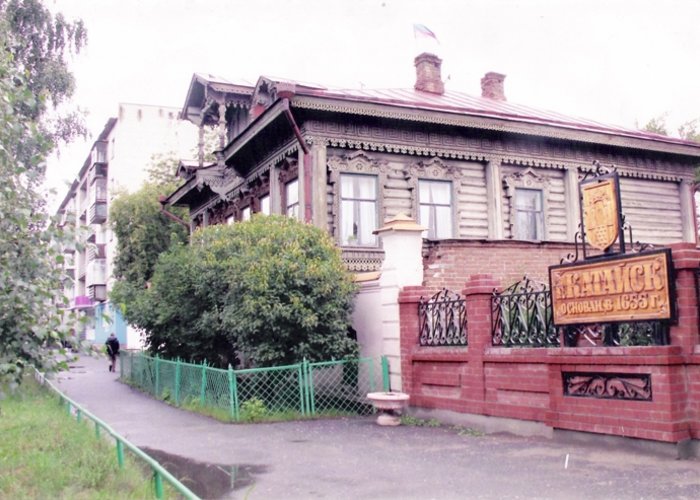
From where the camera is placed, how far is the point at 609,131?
64.3 feet

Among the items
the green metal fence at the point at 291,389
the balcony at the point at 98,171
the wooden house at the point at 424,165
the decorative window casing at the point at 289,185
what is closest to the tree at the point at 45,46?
the wooden house at the point at 424,165

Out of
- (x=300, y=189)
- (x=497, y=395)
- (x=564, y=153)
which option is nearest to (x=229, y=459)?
(x=497, y=395)

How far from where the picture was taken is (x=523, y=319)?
9.80m

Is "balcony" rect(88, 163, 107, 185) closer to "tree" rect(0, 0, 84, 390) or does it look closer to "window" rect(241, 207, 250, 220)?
"window" rect(241, 207, 250, 220)

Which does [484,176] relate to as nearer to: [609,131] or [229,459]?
[609,131]

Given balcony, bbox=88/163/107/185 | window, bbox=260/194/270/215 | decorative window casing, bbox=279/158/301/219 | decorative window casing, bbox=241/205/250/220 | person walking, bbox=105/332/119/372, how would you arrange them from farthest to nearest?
1. balcony, bbox=88/163/107/185
2. person walking, bbox=105/332/119/372
3. decorative window casing, bbox=241/205/250/220
4. window, bbox=260/194/270/215
5. decorative window casing, bbox=279/158/301/219

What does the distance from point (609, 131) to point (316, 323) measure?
11.8 metres

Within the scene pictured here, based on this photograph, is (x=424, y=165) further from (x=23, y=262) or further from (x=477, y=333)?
(x=23, y=262)

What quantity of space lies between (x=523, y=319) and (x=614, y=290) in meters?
1.76

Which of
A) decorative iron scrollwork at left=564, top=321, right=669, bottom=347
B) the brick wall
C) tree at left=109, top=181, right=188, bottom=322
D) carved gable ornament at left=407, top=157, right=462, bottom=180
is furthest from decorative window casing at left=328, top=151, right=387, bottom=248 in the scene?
tree at left=109, top=181, right=188, bottom=322

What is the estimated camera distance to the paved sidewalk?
6.57 metres

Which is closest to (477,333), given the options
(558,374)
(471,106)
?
(558,374)

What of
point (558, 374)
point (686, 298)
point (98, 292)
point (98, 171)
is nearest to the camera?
point (686, 298)

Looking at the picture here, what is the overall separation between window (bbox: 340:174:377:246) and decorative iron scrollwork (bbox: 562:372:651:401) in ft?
28.5
